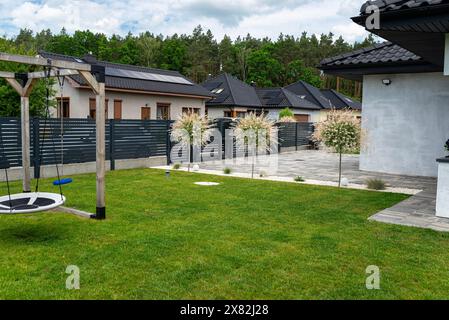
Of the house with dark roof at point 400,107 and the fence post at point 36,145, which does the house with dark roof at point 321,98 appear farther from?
the fence post at point 36,145

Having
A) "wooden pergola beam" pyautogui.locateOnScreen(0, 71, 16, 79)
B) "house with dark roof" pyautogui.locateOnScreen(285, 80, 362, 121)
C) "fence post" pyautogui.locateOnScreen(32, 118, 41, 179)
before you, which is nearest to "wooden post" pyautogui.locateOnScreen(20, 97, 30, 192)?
"wooden pergola beam" pyautogui.locateOnScreen(0, 71, 16, 79)

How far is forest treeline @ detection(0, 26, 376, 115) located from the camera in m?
51.3

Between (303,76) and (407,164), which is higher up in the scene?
(303,76)

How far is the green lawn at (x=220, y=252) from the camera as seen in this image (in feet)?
11.5

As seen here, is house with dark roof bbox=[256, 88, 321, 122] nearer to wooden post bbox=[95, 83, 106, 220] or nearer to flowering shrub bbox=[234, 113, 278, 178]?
flowering shrub bbox=[234, 113, 278, 178]

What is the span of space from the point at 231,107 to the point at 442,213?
76.2 ft

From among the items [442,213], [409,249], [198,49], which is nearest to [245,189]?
[442,213]

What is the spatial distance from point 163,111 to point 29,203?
18.3 metres

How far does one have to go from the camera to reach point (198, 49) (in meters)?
59.0

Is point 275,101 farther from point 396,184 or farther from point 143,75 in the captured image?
point 396,184

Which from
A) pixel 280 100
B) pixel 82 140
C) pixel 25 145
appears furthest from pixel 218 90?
pixel 25 145

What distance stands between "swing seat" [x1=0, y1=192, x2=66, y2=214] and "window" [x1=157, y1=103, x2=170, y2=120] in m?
17.7

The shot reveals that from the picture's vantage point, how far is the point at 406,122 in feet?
38.0

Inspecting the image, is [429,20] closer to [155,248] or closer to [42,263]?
[155,248]
